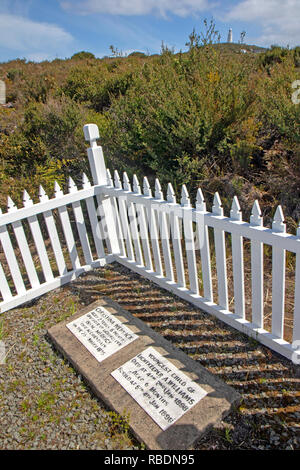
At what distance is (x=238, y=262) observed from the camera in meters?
2.58

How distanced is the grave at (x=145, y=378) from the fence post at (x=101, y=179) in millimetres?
1253

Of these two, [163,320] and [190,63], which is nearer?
[163,320]

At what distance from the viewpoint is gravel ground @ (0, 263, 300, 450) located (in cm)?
200

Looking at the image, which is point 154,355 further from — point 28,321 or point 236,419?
point 28,321

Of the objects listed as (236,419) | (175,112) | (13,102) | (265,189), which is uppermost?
(13,102)

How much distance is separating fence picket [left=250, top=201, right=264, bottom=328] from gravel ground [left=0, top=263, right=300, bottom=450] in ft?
0.86

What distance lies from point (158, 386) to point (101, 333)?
79 cm

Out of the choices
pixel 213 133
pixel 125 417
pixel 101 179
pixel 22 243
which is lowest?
pixel 125 417

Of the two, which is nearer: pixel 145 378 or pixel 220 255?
pixel 145 378

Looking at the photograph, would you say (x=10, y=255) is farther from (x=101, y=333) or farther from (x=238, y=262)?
(x=238, y=262)

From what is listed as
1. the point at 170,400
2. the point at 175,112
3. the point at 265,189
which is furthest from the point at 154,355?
the point at 175,112

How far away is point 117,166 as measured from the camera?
5508mm

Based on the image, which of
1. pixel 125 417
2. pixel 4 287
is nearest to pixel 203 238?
pixel 125 417

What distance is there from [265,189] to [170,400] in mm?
3165
